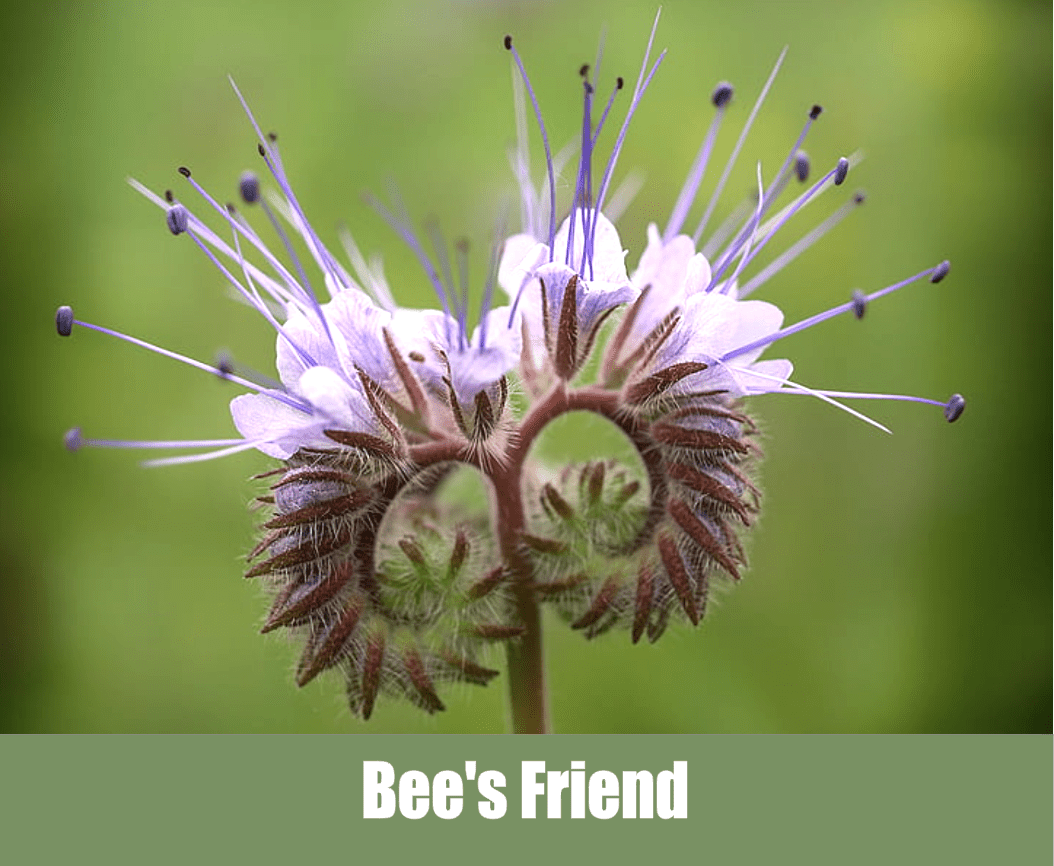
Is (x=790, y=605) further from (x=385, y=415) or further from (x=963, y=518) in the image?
(x=385, y=415)

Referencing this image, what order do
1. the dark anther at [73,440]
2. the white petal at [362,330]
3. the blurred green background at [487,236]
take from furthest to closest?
the blurred green background at [487,236] → the white petal at [362,330] → the dark anther at [73,440]

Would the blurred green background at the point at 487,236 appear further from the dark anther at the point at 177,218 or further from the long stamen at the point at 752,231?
the dark anther at the point at 177,218

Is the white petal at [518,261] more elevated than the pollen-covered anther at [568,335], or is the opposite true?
the white petal at [518,261]

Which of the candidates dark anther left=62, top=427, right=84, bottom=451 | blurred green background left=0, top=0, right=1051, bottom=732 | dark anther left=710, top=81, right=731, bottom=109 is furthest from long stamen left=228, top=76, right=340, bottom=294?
blurred green background left=0, top=0, right=1051, bottom=732

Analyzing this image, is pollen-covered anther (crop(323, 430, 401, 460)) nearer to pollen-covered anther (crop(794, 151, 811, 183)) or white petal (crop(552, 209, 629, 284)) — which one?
white petal (crop(552, 209, 629, 284))

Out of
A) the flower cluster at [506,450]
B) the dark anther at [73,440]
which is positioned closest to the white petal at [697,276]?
the flower cluster at [506,450]

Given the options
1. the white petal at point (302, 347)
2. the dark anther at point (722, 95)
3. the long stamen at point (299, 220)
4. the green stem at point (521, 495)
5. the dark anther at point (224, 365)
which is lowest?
the green stem at point (521, 495)

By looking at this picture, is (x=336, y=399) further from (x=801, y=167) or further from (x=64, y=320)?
(x=801, y=167)
